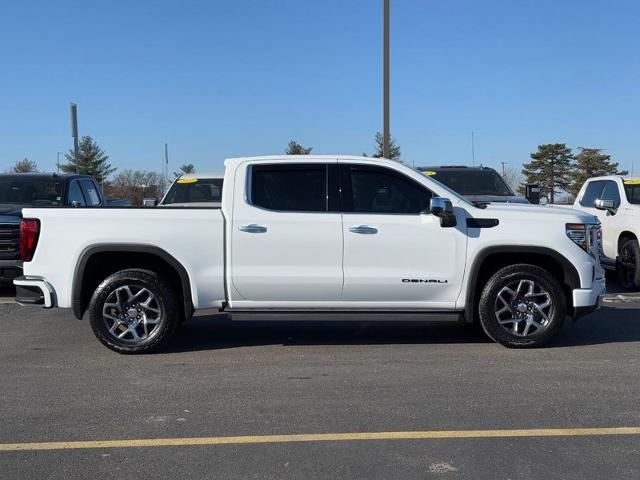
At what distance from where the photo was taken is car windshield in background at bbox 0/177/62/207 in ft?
35.1

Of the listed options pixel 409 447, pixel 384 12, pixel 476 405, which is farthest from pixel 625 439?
pixel 384 12

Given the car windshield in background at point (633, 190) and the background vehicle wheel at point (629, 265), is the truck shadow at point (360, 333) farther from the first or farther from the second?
the car windshield in background at point (633, 190)

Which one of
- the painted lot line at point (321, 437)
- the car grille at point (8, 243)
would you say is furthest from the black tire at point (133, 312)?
the car grille at point (8, 243)

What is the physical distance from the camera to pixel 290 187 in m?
6.38

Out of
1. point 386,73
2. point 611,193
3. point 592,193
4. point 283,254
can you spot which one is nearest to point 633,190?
point 611,193

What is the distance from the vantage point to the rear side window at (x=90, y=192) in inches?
463

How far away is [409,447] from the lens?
4.02 m

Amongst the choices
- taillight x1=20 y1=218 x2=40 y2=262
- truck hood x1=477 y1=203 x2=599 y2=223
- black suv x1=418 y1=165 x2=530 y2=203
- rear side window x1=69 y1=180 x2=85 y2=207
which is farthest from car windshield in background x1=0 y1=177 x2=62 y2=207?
truck hood x1=477 y1=203 x2=599 y2=223

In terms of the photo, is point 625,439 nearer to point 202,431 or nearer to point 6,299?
point 202,431

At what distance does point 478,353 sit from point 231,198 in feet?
9.45

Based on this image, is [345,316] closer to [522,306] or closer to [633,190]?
[522,306]

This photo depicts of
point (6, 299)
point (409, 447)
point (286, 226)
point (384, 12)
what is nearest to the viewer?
point (409, 447)

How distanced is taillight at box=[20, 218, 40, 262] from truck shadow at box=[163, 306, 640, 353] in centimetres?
166

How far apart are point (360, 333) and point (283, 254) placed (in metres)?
1.61
